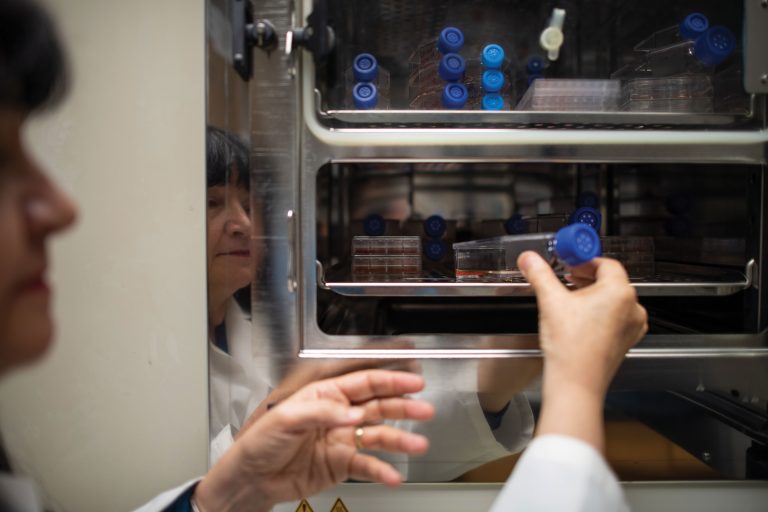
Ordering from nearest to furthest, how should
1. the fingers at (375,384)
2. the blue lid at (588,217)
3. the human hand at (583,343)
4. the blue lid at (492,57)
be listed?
1. the human hand at (583,343)
2. the fingers at (375,384)
3. the blue lid at (492,57)
4. the blue lid at (588,217)

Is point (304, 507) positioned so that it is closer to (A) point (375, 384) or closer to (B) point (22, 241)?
(A) point (375, 384)

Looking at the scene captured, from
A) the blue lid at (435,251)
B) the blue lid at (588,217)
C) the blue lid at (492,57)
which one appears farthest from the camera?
the blue lid at (435,251)

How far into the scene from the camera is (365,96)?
2.33 ft

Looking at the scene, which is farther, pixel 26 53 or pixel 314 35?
pixel 314 35

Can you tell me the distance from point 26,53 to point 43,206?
153 millimetres

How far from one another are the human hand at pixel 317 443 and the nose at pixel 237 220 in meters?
0.26

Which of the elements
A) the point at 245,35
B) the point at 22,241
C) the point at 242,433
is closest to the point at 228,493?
the point at 242,433

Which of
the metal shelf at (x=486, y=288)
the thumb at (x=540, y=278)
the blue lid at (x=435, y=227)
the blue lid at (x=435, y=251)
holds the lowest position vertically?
the metal shelf at (x=486, y=288)

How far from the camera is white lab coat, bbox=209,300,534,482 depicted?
2.29ft

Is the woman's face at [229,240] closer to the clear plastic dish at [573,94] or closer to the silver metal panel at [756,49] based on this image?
the clear plastic dish at [573,94]

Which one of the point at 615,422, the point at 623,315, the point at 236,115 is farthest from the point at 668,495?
the point at 236,115

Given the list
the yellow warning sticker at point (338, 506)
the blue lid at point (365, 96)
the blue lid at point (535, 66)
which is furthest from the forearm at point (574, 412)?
the blue lid at point (535, 66)

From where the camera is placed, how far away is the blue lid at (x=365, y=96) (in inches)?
27.8

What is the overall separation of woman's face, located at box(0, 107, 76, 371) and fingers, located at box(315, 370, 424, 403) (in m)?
0.36
